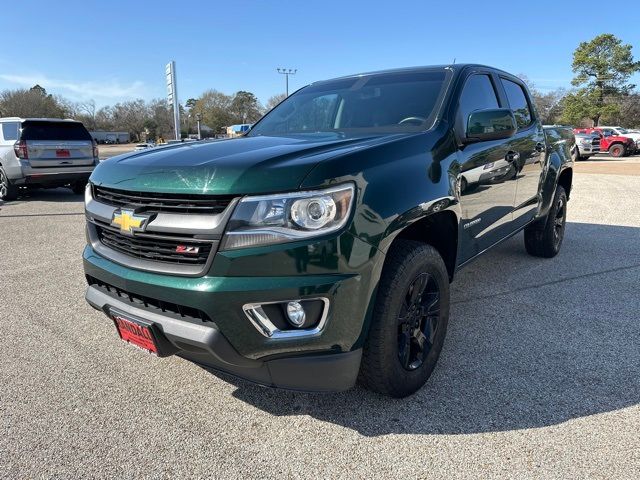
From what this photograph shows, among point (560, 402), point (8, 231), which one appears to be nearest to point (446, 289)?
point (560, 402)

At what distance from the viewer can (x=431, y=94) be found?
3082mm

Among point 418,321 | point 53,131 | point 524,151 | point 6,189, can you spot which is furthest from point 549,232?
Result: point 6,189

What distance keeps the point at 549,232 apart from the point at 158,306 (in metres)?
4.38

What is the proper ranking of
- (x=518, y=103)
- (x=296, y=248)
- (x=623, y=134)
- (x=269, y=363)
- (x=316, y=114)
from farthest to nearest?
1. (x=623, y=134)
2. (x=518, y=103)
3. (x=316, y=114)
4. (x=269, y=363)
5. (x=296, y=248)

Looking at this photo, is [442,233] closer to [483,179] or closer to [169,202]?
[483,179]

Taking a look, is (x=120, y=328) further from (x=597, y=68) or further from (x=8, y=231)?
(x=597, y=68)

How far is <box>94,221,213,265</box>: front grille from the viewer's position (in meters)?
2.01

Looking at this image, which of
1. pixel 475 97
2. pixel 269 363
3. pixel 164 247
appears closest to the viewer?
pixel 269 363

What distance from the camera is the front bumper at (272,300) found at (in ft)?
6.23

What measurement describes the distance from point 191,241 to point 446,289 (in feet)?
4.83

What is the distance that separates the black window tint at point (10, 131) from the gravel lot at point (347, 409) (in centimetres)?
746

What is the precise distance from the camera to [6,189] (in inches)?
396

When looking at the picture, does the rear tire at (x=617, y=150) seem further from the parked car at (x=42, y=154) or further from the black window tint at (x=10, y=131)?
the black window tint at (x=10, y=131)

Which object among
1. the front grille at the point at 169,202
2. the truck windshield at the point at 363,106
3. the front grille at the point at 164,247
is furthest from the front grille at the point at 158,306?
the truck windshield at the point at 363,106
